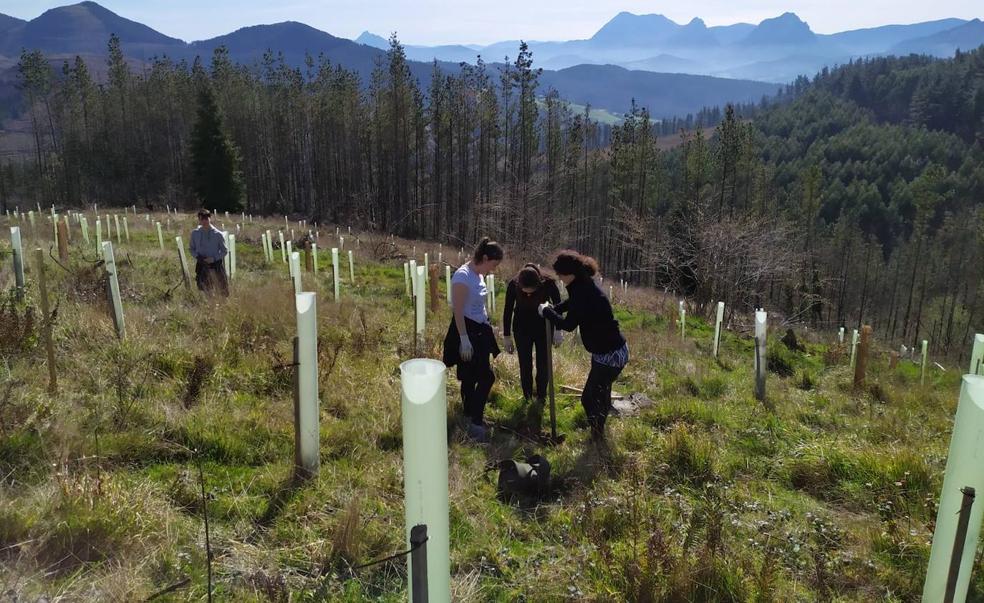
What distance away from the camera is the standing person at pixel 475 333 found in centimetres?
502

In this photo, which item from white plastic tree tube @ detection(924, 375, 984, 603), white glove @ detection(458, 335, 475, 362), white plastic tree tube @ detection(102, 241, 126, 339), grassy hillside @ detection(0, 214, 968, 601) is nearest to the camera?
white plastic tree tube @ detection(924, 375, 984, 603)

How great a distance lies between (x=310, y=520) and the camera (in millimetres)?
3320

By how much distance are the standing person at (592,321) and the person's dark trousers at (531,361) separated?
2.85 feet

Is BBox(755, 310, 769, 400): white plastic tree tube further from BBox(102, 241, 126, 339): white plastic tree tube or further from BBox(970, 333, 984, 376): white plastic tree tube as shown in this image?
BBox(102, 241, 126, 339): white plastic tree tube

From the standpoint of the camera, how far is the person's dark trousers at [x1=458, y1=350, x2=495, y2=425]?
5051 millimetres

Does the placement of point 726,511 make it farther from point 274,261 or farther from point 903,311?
point 903,311

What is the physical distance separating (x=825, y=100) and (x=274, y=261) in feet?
483

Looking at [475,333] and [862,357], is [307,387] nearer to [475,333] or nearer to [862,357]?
[475,333]

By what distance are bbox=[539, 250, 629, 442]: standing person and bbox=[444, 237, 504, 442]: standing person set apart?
0.53 metres

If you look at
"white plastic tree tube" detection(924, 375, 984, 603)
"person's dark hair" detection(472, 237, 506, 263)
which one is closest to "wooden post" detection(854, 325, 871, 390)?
"person's dark hair" detection(472, 237, 506, 263)

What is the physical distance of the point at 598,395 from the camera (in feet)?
17.1

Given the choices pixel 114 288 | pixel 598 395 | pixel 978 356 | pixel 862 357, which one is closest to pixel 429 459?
pixel 598 395

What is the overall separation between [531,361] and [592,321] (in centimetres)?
118

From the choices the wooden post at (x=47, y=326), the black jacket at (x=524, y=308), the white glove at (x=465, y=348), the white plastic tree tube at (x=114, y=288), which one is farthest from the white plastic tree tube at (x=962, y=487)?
the white plastic tree tube at (x=114, y=288)
